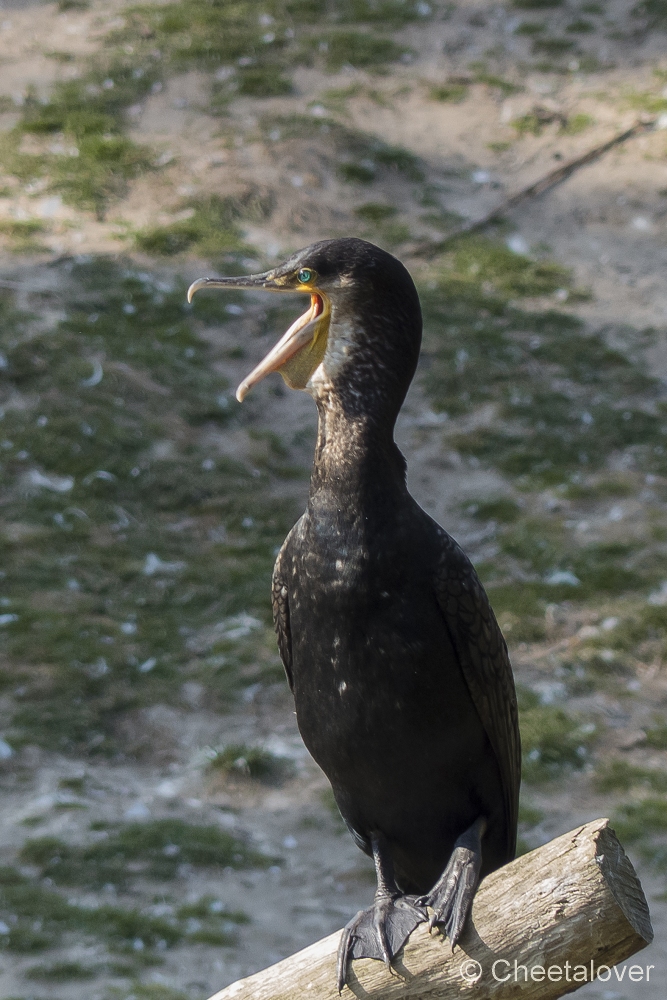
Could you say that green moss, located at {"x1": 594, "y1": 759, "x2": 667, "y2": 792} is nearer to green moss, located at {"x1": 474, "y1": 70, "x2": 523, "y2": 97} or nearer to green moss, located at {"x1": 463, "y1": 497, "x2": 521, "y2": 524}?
green moss, located at {"x1": 463, "y1": 497, "x2": 521, "y2": 524}

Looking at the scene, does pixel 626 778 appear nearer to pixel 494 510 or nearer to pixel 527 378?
pixel 494 510

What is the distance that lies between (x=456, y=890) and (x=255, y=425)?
192 inches

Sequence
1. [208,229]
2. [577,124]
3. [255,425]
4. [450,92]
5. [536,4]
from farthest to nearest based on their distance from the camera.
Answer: [536,4] < [450,92] < [577,124] < [208,229] < [255,425]

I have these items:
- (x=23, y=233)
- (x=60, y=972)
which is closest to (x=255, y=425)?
(x=23, y=233)

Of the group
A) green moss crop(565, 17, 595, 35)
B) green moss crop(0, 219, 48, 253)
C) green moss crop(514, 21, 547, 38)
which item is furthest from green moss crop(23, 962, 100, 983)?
green moss crop(565, 17, 595, 35)

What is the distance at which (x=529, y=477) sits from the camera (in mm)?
7043

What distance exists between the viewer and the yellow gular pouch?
2799mm

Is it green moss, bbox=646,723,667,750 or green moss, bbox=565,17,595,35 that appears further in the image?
green moss, bbox=565,17,595,35

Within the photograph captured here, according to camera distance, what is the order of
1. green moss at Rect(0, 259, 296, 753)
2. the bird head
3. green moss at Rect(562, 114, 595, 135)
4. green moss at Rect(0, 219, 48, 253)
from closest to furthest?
the bird head < green moss at Rect(0, 259, 296, 753) < green moss at Rect(0, 219, 48, 253) < green moss at Rect(562, 114, 595, 135)

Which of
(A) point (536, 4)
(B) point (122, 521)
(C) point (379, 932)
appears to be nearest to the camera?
(C) point (379, 932)

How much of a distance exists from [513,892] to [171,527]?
14.1 feet

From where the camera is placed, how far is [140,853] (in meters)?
4.58

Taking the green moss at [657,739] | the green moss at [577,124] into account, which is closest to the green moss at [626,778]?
the green moss at [657,739]

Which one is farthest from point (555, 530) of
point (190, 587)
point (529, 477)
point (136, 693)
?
point (136, 693)
